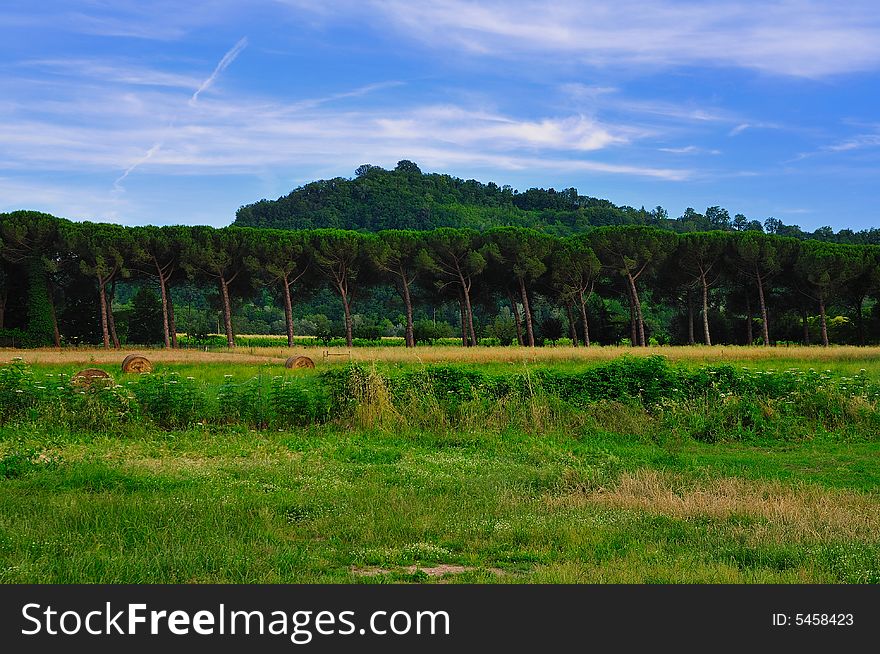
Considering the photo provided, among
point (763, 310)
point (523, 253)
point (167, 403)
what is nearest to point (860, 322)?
point (763, 310)

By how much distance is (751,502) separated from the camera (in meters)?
8.38

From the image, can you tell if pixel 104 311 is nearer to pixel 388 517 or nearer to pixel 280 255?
pixel 280 255

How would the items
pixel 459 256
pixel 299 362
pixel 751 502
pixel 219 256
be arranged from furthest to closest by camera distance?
pixel 459 256, pixel 219 256, pixel 299 362, pixel 751 502

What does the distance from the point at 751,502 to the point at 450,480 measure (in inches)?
138

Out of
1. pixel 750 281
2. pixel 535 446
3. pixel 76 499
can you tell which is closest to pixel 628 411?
pixel 535 446

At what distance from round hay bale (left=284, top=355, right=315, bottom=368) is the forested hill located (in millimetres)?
60661

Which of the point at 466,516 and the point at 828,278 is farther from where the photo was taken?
the point at 828,278

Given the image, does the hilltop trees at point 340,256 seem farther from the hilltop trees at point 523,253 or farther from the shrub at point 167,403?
the shrub at point 167,403

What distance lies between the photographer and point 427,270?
198 ft

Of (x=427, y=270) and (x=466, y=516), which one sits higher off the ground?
(x=427, y=270)

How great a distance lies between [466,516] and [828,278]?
54.7 metres

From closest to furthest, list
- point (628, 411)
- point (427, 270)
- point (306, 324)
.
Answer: point (628, 411)
point (427, 270)
point (306, 324)

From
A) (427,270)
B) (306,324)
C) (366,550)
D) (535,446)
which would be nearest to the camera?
(366,550)

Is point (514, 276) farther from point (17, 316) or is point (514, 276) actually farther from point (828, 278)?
point (17, 316)
